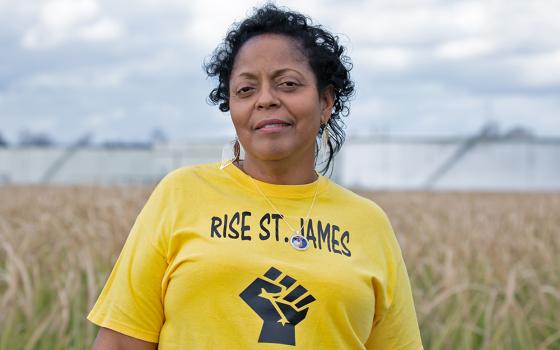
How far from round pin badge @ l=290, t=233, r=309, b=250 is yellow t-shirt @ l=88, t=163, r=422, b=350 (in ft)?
0.04

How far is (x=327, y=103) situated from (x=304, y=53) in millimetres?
174

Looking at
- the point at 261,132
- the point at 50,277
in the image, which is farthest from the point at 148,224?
the point at 50,277

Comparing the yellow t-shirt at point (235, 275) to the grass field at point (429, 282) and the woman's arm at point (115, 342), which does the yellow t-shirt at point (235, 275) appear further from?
the grass field at point (429, 282)

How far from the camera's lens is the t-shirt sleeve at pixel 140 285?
69.6 inches

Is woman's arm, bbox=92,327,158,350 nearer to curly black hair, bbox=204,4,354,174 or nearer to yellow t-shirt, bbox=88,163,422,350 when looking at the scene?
yellow t-shirt, bbox=88,163,422,350

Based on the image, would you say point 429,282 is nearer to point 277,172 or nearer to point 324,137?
point 324,137

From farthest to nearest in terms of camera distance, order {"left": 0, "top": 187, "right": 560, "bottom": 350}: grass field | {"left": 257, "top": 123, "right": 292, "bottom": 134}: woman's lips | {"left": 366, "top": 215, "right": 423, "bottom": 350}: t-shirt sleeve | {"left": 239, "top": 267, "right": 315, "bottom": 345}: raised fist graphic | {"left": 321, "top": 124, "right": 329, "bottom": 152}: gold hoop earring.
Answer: {"left": 0, "top": 187, "right": 560, "bottom": 350}: grass field, {"left": 321, "top": 124, "right": 329, "bottom": 152}: gold hoop earring, {"left": 366, "top": 215, "right": 423, "bottom": 350}: t-shirt sleeve, {"left": 257, "top": 123, "right": 292, "bottom": 134}: woman's lips, {"left": 239, "top": 267, "right": 315, "bottom": 345}: raised fist graphic

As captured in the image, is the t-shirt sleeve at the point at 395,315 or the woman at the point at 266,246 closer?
the woman at the point at 266,246

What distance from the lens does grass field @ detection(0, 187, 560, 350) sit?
314cm

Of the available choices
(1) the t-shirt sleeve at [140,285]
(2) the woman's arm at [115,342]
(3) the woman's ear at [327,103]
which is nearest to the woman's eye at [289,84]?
(3) the woman's ear at [327,103]

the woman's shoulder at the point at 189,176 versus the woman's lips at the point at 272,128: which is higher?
the woman's lips at the point at 272,128

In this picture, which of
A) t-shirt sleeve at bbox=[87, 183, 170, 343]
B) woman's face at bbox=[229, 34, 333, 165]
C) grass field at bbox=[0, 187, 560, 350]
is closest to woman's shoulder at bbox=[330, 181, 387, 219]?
woman's face at bbox=[229, 34, 333, 165]

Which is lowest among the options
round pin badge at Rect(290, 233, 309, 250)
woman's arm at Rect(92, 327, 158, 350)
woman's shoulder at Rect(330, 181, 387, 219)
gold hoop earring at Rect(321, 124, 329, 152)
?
woman's arm at Rect(92, 327, 158, 350)

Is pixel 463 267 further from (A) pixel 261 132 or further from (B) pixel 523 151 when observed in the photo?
(B) pixel 523 151
